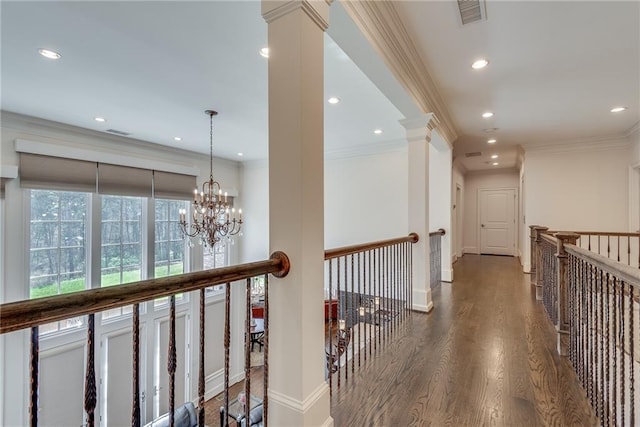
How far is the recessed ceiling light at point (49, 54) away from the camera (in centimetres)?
236

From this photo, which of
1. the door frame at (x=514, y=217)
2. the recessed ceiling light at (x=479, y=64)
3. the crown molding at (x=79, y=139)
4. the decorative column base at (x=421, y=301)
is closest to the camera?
the recessed ceiling light at (x=479, y=64)

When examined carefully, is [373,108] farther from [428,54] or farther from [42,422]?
[42,422]

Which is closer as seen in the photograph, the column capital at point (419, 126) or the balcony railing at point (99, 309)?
the balcony railing at point (99, 309)

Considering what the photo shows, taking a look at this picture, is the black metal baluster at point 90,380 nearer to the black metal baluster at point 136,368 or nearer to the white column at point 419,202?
the black metal baluster at point 136,368

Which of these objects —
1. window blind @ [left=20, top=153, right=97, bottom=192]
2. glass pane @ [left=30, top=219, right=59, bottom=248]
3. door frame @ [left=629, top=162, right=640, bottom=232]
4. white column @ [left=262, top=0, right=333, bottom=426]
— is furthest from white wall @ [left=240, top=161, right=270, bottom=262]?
door frame @ [left=629, top=162, right=640, bottom=232]

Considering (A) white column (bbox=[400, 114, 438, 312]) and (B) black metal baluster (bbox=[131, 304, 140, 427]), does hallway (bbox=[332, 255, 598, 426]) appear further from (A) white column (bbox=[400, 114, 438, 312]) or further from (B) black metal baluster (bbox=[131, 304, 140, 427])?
(B) black metal baluster (bbox=[131, 304, 140, 427])

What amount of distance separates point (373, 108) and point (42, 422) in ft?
19.6

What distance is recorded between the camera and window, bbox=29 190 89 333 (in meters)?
4.00

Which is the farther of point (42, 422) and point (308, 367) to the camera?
point (42, 422)

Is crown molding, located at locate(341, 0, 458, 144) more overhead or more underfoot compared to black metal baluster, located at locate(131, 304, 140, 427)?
more overhead

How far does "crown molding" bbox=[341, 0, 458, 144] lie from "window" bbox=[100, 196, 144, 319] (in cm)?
481

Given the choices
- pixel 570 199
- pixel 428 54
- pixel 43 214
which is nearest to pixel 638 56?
pixel 428 54

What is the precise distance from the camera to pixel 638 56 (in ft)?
8.32

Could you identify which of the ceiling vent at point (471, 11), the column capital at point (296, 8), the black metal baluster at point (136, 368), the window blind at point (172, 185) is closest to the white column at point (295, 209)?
the column capital at point (296, 8)
